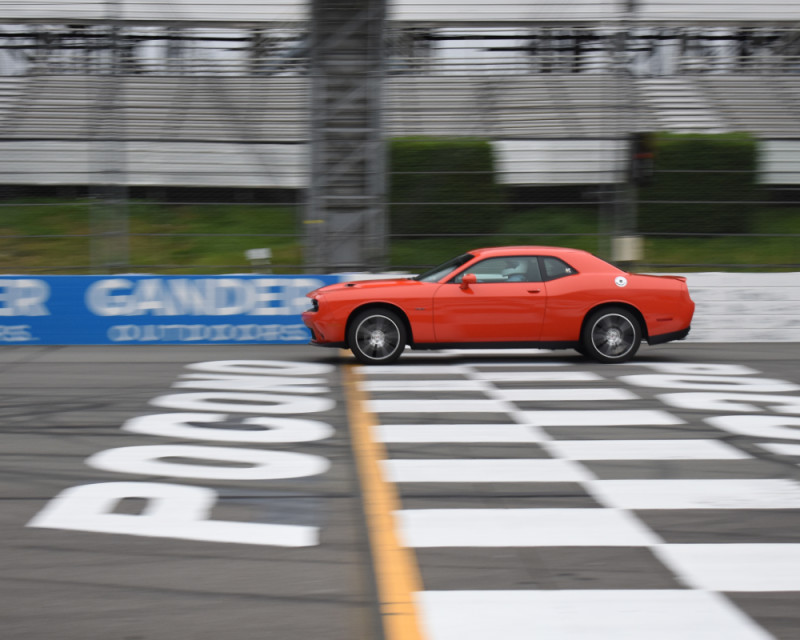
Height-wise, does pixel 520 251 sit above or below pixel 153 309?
above

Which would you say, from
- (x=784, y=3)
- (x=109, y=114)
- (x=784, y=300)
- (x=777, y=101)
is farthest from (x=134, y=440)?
(x=784, y=3)

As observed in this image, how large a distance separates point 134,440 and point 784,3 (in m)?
23.9

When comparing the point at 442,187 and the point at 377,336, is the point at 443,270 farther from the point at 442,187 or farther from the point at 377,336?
the point at 442,187

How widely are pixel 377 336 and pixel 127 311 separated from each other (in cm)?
444

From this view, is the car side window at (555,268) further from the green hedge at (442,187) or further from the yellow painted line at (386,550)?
the green hedge at (442,187)

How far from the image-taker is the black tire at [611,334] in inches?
440

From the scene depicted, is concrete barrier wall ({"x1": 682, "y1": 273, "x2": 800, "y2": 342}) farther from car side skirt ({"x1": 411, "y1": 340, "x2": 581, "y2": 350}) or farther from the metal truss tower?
the metal truss tower

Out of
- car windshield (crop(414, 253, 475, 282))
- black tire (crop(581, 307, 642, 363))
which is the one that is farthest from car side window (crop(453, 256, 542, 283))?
black tire (crop(581, 307, 642, 363))

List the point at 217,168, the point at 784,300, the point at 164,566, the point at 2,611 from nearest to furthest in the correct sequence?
the point at 2,611, the point at 164,566, the point at 784,300, the point at 217,168

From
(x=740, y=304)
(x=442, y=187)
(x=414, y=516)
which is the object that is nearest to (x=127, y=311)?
(x=442, y=187)

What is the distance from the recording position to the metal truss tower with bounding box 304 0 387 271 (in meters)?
15.6

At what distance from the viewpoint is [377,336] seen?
36.3 feet

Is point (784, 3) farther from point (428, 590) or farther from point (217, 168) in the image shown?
point (428, 590)

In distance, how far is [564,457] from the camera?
6355 mm
